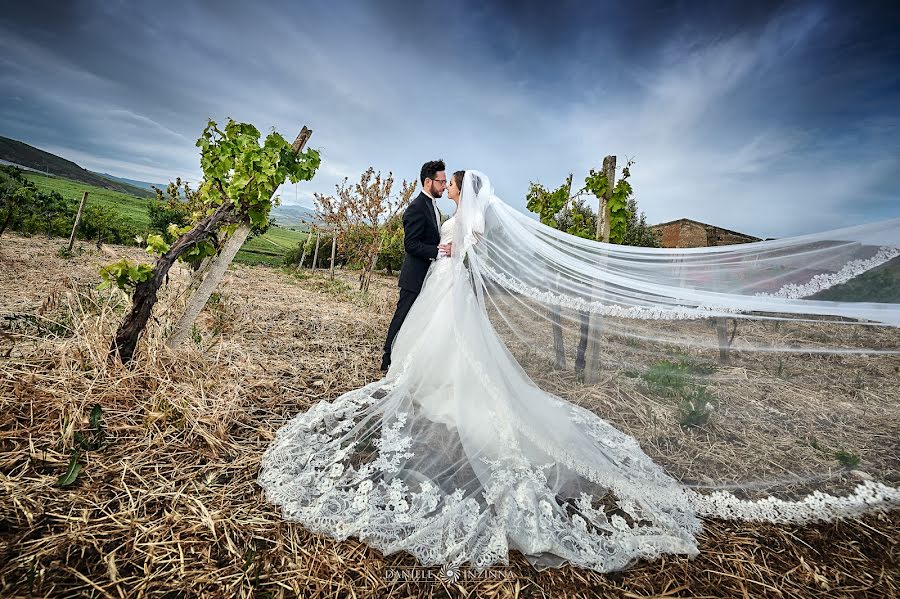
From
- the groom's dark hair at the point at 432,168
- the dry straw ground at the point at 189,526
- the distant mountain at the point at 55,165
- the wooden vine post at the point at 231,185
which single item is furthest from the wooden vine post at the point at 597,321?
the distant mountain at the point at 55,165

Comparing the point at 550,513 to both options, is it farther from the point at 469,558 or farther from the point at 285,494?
the point at 285,494

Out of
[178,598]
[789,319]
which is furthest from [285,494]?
[789,319]

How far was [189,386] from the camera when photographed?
2500mm

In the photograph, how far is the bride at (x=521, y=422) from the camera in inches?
66.0

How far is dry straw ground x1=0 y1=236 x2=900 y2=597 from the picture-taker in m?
1.37

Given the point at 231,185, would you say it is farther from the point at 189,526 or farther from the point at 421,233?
the point at 189,526

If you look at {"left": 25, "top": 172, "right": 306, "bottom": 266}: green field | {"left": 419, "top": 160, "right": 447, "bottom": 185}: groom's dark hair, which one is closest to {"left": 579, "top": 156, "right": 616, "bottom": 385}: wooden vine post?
{"left": 419, "top": 160, "right": 447, "bottom": 185}: groom's dark hair

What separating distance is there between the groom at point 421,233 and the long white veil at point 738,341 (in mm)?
669

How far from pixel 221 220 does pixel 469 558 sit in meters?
3.36

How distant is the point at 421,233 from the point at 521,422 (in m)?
2.18

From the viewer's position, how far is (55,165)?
25594 millimetres

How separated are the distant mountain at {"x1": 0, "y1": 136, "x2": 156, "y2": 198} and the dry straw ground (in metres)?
24.9

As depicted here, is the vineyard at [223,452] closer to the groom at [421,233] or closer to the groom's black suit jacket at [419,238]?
the groom at [421,233]

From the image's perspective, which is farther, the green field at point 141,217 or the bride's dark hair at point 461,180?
the green field at point 141,217
